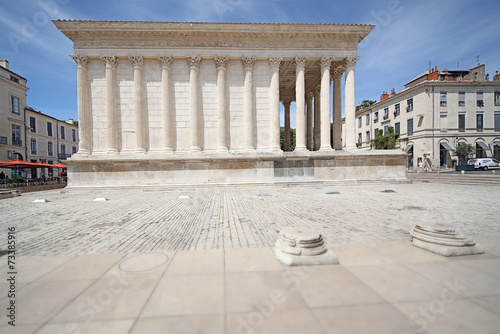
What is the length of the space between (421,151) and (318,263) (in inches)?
1829

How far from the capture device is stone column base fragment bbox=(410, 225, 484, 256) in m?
4.26

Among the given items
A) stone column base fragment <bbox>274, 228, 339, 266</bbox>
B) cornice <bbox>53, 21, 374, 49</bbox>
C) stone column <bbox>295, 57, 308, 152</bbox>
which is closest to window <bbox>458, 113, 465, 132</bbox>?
cornice <bbox>53, 21, 374, 49</bbox>

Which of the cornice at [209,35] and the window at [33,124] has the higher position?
the cornice at [209,35]

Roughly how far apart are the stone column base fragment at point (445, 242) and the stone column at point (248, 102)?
14908 mm

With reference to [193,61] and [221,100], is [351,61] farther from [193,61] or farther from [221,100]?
[193,61]

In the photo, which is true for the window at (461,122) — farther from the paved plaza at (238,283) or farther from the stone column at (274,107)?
the paved plaza at (238,283)

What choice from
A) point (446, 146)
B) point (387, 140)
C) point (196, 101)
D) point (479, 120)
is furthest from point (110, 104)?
point (479, 120)

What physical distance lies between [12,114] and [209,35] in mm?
37753

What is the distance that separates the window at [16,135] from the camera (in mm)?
34353

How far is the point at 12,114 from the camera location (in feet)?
112

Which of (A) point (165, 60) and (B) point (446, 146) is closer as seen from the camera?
(A) point (165, 60)

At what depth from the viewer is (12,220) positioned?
7.89 m

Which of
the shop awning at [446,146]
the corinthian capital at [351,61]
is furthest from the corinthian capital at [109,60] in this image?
the shop awning at [446,146]

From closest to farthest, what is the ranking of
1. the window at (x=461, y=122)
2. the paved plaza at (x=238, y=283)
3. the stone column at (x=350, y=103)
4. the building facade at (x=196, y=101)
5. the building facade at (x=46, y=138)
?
the paved plaza at (x=238, y=283) → the building facade at (x=196, y=101) → the stone column at (x=350, y=103) → the building facade at (x=46, y=138) → the window at (x=461, y=122)
